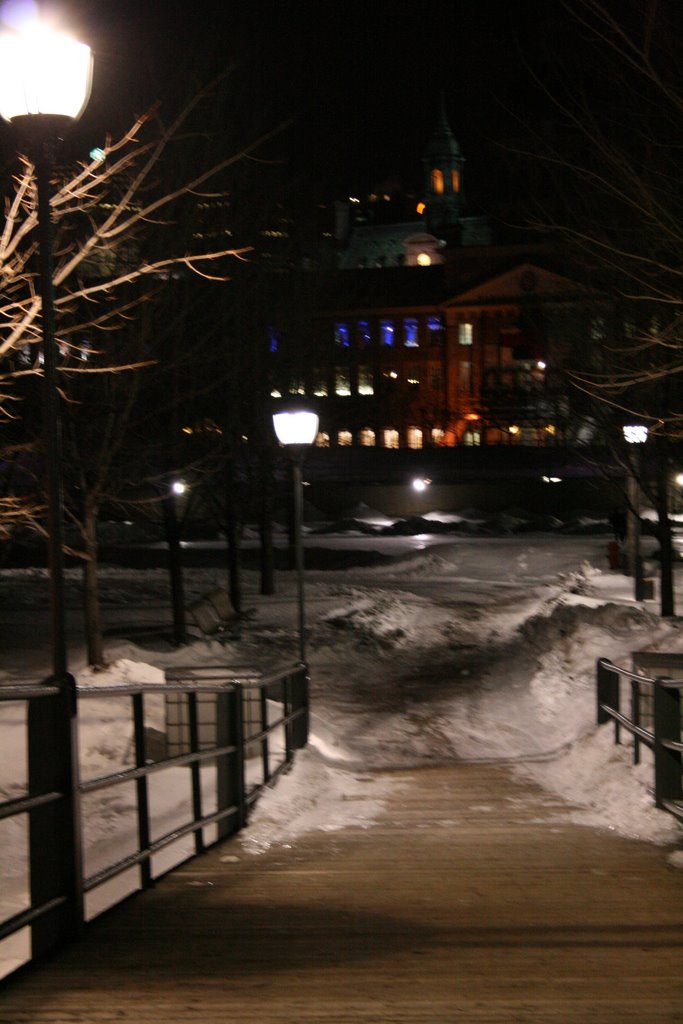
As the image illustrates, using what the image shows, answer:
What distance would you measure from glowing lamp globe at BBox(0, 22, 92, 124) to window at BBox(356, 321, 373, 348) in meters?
89.5

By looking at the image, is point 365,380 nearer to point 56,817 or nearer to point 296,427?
point 296,427

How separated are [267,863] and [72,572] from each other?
30873 mm

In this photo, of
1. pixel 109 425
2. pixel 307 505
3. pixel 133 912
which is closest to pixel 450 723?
pixel 109 425

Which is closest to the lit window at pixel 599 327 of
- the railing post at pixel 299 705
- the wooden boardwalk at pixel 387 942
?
the railing post at pixel 299 705

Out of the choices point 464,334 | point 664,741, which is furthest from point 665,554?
point 464,334

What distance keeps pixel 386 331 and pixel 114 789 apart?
89.6m

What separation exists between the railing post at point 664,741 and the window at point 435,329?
88805 millimetres

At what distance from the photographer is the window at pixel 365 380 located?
95.7 m

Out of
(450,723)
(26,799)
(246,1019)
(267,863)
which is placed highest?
(26,799)

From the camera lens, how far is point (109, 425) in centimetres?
1558

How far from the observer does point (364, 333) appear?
98.2m

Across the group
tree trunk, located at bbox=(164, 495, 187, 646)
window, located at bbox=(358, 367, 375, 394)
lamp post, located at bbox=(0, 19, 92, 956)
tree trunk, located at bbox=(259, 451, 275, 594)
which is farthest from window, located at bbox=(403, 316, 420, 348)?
lamp post, located at bbox=(0, 19, 92, 956)

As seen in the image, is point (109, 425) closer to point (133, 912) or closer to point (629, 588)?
point (133, 912)

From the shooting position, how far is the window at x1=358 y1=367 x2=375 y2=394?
314ft
